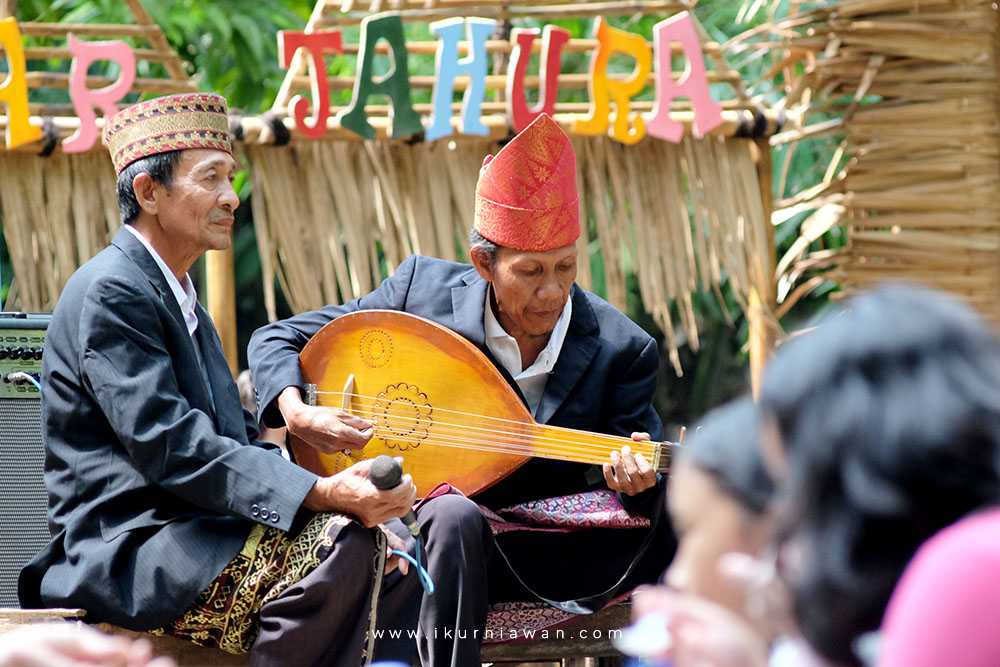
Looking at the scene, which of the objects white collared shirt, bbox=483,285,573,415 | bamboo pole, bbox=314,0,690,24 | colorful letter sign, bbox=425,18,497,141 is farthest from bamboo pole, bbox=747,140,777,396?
white collared shirt, bbox=483,285,573,415

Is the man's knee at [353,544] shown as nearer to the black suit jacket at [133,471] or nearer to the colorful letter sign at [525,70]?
the black suit jacket at [133,471]

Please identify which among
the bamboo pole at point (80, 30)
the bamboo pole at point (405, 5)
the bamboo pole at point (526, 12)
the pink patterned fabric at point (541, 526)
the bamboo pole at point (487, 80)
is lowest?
the pink patterned fabric at point (541, 526)

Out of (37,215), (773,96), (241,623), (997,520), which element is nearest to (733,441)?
(997,520)

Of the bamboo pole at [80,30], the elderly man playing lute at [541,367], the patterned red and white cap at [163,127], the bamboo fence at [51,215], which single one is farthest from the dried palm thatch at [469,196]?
the patterned red and white cap at [163,127]

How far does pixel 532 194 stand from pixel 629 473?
2.73 ft

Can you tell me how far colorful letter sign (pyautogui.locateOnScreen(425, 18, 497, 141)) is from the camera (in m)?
5.55

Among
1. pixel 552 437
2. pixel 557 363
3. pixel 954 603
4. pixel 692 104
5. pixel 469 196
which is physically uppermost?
pixel 954 603

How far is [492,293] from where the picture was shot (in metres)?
4.30

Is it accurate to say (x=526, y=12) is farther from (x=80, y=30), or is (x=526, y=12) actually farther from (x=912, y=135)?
(x=80, y=30)

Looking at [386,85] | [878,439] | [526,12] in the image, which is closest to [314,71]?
[386,85]

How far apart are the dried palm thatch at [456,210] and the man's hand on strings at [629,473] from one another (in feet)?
6.26

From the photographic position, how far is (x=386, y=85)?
559 cm

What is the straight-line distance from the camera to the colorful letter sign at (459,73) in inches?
219

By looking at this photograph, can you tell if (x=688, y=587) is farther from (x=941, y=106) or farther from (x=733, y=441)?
(x=941, y=106)
